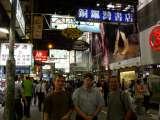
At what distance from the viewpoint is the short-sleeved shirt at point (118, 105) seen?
327 inches

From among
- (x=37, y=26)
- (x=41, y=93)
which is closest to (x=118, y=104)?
(x=41, y=93)

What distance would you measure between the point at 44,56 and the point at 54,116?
33.8m

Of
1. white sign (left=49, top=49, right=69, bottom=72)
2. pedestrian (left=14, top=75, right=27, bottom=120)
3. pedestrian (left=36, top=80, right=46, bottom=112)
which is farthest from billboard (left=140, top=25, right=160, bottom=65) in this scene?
white sign (left=49, top=49, right=69, bottom=72)

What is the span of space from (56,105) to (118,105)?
4.66ft

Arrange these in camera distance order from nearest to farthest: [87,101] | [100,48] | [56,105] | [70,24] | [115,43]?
[56,105] < [87,101] < [70,24] < [115,43] < [100,48]

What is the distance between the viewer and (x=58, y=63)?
182ft

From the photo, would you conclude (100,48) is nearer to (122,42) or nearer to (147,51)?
(122,42)

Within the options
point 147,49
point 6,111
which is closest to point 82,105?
point 6,111

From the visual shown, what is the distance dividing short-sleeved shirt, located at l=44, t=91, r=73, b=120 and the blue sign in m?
12.7

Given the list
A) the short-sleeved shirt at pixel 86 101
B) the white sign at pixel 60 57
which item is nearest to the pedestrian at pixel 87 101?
the short-sleeved shirt at pixel 86 101

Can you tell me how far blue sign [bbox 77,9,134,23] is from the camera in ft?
66.7

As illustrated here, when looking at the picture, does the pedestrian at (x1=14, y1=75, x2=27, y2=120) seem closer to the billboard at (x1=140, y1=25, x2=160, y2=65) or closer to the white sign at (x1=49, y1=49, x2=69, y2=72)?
the billboard at (x1=140, y1=25, x2=160, y2=65)

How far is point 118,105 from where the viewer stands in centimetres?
835

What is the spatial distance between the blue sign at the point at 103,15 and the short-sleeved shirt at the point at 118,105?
12130 mm
